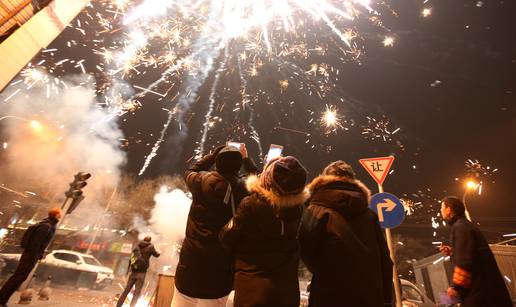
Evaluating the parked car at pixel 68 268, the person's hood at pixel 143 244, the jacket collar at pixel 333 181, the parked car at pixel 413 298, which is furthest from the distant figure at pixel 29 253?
the parked car at pixel 413 298

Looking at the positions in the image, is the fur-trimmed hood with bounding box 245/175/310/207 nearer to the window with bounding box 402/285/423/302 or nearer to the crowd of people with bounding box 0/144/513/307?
the crowd of people with bounding box 0/144/513/307

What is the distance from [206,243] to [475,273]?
127 inches

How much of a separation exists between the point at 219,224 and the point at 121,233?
147ft

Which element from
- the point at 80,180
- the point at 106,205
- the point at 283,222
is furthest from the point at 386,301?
the point at 106,205

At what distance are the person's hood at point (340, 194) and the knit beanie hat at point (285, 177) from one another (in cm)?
31

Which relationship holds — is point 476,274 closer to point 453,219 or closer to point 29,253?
point 453,219

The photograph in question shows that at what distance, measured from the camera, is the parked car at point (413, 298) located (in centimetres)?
699

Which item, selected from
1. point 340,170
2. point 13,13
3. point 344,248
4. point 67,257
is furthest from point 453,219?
point 67,257

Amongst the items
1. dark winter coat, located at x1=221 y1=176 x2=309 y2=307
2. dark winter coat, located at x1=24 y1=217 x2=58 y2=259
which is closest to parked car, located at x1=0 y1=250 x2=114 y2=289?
dark winter coat, located at x1=24 y1=217 x2=58 y2=259

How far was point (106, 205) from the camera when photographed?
37.2 meters

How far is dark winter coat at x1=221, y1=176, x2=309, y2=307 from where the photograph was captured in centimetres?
220

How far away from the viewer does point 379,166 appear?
5.86 m

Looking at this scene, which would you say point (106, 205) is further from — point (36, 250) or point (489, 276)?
point (489, 276)

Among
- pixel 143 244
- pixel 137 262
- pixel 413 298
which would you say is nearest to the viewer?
pixel 413 298
